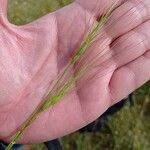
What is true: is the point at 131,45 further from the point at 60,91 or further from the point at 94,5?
the point at 60,91

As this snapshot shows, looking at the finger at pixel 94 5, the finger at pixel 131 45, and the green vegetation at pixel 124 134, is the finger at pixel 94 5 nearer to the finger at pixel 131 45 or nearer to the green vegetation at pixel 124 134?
the finger at pixel 131 45

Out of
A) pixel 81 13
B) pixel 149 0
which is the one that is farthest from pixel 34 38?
pixel 149 0

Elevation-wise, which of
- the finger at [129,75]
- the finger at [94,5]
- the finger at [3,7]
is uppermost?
the finger at [3,7]

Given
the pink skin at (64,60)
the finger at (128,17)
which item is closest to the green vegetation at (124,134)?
the pink skin at (64,60)

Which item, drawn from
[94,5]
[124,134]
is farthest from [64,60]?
[124,134]

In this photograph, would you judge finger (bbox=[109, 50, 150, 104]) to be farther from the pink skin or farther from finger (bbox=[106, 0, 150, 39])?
finger (bbox=[106, 0, 150, 39])

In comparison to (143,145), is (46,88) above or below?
above

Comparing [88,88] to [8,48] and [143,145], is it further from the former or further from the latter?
[143,145]
